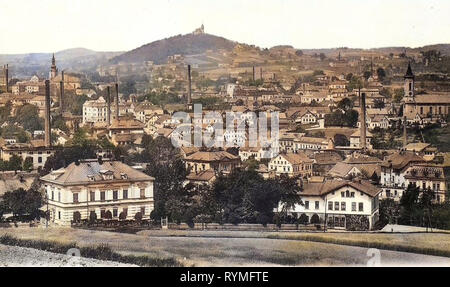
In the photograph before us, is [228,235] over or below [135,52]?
below

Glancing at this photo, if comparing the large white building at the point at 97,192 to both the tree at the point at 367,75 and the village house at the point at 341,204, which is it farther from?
the tree at the point at 367,75

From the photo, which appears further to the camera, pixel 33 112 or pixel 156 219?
pixel 33 112

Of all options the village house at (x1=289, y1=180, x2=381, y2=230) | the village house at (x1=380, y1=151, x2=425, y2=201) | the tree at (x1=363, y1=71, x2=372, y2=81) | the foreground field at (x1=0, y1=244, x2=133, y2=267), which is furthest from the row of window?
the foreground field at (x1=0, y1=244, x2=133, y2=267)

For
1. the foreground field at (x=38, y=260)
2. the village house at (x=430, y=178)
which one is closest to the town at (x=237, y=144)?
the village house at (x=430, y=178)

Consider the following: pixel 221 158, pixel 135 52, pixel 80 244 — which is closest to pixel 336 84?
pixel 221 158

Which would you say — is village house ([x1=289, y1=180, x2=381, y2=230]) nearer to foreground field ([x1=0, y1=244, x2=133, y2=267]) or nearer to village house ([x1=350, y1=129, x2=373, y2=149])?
village house ([x1=350, y1=129, x2=373, y2=149])

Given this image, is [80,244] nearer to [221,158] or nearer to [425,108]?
[221,158]
